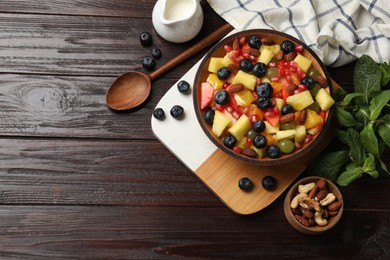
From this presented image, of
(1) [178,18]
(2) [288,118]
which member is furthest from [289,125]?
(1) [178,18]

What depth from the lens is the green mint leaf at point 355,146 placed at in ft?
4.63

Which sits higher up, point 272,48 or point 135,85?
point 272,48

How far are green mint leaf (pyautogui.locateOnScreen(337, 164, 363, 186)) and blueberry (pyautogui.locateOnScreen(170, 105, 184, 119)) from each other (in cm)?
50

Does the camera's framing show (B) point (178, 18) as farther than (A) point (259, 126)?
Yes

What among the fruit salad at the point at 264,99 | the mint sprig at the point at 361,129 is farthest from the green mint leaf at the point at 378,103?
the fruit salad at the point at 264,99

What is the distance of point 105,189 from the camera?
155 centimetres

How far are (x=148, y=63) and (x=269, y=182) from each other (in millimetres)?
530

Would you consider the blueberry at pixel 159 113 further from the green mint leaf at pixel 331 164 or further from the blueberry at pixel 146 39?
the green mint leaf at pixel 331 164

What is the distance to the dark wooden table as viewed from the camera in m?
1.52

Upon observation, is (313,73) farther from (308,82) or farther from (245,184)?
(245,184)

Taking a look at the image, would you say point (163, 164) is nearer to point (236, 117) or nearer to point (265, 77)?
point (236, 117)

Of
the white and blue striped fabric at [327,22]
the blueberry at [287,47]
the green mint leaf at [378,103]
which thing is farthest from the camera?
the white and blue striped fabric at [327,22]

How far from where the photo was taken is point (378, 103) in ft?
4.57

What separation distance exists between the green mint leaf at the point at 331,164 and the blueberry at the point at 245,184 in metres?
0.20
